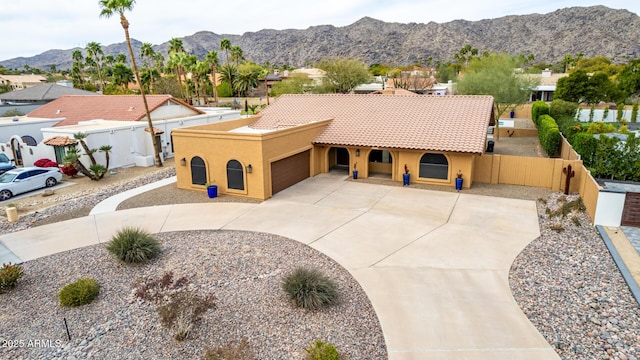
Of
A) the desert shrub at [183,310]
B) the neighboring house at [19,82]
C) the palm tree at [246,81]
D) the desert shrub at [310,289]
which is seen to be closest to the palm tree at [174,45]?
the palm tree at [246,81]

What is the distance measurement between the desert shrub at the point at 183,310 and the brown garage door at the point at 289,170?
10.2 meters

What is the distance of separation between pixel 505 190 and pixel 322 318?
15.1m

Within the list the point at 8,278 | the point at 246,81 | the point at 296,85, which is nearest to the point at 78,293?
the point at 8,278

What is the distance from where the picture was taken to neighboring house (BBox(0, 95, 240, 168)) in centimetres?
2802

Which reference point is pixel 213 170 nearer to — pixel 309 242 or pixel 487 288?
pixel 309 242

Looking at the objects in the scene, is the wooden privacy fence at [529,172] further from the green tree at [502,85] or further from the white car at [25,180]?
the white car at [25,180]

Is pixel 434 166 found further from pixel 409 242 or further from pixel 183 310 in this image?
pixel 183 310

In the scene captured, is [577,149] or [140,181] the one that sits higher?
[577,149]

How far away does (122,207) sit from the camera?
19.4 m

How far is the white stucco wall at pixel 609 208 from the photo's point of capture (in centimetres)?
1518

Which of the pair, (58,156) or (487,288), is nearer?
(487,288)

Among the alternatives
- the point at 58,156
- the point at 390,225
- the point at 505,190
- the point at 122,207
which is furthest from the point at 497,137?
the point at 58,156

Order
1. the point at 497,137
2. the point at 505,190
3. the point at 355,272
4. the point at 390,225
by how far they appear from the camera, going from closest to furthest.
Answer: the point at 355,272 → the point at 390,225 → the point at 505,190 → the point at 497,137

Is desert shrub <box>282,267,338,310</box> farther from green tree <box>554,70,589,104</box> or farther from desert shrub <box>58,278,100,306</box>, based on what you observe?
green tree <box>554,70,589,104</box>
